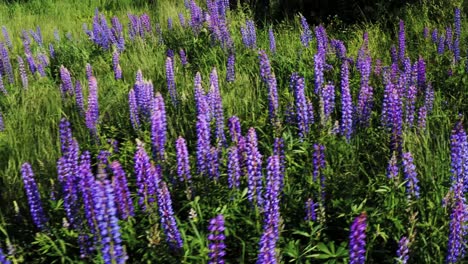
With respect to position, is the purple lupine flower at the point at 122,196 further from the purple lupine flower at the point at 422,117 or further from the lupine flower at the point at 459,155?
the purple lupine flower at the point at 422,117

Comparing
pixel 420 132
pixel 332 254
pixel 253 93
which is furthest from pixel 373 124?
pixel 332 254

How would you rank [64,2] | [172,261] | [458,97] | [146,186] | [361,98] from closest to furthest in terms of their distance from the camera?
[172,261] → [146,186] → [361,98] → [458,97] → [64,2]

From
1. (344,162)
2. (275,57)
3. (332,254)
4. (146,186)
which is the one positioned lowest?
(332,254)

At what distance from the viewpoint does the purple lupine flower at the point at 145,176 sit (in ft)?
7.59

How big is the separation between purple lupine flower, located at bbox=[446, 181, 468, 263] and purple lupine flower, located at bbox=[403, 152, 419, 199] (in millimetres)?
200

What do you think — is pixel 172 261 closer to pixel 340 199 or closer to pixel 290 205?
pixel 290 205

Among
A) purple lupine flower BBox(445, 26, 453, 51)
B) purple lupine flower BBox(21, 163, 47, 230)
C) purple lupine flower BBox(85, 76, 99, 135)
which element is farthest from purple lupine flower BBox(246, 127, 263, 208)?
purple lupine flower BBox(445, 26, 453, 51)

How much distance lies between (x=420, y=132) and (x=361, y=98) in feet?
1.55

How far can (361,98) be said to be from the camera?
3.14 m

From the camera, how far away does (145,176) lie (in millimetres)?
2371

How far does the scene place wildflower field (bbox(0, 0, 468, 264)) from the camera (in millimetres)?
2211

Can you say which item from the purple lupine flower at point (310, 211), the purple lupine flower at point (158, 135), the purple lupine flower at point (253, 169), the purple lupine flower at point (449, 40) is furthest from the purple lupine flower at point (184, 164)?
the purple lupine flower at point (449, 40)

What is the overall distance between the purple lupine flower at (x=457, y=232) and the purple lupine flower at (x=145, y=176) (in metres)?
1.34

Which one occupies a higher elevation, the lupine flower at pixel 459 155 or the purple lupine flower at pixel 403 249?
the lupine flower at pixel 459 155
